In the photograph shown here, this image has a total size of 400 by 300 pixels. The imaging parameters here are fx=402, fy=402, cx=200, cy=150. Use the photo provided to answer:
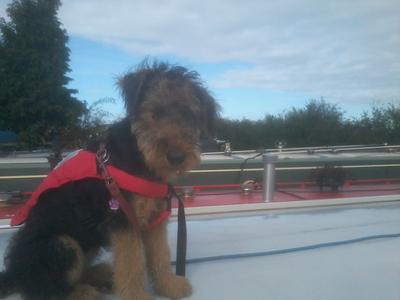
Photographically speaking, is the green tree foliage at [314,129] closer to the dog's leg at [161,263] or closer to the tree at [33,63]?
the dog's leg at [161,263]

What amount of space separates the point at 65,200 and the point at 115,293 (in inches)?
22.5

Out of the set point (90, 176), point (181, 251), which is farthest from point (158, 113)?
point (181, 251)

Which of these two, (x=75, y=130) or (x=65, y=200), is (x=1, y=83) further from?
(x=65, y=200)

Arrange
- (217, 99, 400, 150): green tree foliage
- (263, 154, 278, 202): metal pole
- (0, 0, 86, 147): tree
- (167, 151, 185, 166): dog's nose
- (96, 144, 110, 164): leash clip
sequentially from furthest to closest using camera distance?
(0, 0, 86, 147): tree < (217, 99, 400, 150): green tree foliage < (263, 154, 278, 202): metal pole < (96, 144, 110, 164): leash clip < (167, 151, 185, 166): dog's nose

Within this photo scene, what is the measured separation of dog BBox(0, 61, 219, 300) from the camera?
203cm

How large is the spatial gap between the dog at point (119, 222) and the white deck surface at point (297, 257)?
185mm

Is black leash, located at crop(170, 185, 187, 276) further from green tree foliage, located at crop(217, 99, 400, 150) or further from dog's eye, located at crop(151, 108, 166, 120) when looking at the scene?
green tree foliage, located at crop(217, 99, 400, 150)

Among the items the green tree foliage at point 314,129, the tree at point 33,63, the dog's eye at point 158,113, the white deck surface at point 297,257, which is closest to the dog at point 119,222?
the dog's eye at point 158,113

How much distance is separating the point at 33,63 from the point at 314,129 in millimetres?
17666

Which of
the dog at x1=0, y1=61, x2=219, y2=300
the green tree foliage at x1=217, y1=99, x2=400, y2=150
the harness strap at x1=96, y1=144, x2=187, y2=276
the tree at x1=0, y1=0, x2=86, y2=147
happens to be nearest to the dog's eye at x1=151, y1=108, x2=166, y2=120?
the dog at x1=0, y1=61, x2=219, y2=300

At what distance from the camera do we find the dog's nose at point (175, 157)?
84.0 inches

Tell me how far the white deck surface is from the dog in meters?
0.19

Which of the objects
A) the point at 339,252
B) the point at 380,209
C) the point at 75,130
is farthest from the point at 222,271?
the point at 75,130

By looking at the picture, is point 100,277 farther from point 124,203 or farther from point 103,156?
point 103,156
